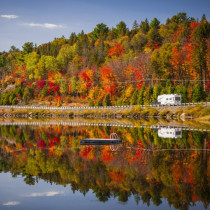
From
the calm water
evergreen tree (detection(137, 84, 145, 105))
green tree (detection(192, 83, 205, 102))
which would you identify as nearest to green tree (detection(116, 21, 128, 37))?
evergreen tree (detection(137, 84, 145, 105))

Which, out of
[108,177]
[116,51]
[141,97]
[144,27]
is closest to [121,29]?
[144,27]

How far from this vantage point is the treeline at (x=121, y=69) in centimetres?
7631

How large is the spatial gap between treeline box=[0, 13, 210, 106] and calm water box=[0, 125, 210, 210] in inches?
1730

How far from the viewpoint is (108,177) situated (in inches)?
687

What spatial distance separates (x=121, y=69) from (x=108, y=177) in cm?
7646

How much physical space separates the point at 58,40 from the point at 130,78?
346ft

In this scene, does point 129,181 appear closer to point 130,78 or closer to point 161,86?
point 161,86

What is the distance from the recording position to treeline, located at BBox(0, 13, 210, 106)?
76.3m

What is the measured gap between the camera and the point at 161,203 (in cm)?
1373

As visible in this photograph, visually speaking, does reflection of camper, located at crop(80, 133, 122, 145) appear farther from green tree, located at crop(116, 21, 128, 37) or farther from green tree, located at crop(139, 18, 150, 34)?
green tree, located at crop(116, 21, 128, 37)

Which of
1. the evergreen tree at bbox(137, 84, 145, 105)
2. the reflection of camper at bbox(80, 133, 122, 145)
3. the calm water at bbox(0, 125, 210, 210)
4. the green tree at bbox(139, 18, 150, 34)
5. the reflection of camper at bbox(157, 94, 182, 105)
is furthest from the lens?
the green tree at bbox(139, 18, 150, 34)

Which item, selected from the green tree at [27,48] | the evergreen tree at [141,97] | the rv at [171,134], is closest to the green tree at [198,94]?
the evergreen tree at [141,97]

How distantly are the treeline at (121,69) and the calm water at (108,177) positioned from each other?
144 ft

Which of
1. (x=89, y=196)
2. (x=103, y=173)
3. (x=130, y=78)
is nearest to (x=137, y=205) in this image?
(x=89, y=196)
